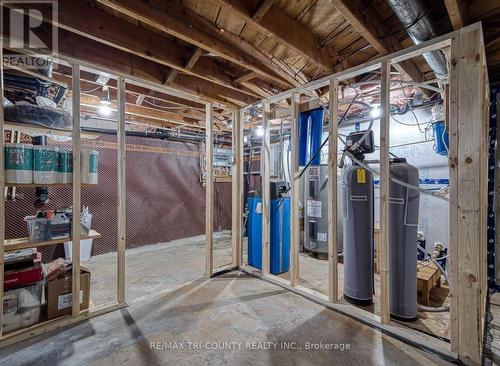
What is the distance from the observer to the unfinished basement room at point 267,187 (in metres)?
1.69

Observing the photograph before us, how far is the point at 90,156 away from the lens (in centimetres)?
224

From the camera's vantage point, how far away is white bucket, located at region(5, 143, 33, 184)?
6.06ft

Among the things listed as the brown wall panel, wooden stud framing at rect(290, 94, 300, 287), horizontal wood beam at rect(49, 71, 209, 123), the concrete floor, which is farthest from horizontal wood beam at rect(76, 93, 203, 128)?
the concrete floor

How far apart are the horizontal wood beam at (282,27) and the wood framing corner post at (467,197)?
973 mm

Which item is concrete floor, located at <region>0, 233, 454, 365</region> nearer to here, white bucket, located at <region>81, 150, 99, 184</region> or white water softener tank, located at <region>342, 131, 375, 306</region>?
white water softener tank, located at <region>342, 131, 375, 306</region>

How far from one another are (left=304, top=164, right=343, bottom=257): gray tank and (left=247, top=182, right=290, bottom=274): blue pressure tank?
0.74 meters

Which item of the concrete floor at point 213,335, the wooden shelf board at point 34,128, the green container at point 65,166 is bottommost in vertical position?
the concrete floor at point 213,335

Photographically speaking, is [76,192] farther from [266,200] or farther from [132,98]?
[266,200]

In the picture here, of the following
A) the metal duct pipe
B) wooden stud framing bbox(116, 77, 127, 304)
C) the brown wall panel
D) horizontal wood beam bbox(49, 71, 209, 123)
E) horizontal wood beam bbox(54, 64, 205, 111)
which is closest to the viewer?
the metal duct pipe

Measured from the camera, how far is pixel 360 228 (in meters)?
2.46

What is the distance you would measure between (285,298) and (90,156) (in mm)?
2342

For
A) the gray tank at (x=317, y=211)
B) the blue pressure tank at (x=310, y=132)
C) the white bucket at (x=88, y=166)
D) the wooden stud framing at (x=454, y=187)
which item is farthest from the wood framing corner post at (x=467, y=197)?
the white bucket at (x=88, y=166)

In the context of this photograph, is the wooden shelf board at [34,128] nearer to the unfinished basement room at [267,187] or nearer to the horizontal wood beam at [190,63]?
the unfinished basement room at [267,187]

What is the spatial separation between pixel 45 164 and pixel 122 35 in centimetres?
120
